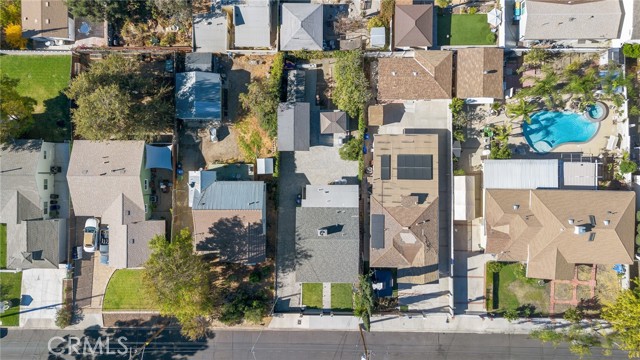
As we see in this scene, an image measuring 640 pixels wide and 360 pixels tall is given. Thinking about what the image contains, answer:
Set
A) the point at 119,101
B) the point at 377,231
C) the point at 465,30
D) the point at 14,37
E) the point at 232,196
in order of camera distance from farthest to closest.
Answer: the point at 14,37, the point at 465,30, the point at 232,196, the point at 377,231, the point at 119,101

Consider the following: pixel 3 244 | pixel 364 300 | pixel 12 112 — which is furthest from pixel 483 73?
pixel 3 244

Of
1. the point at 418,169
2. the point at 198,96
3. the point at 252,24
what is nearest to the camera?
the point at 418,169

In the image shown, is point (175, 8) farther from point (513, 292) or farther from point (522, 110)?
point (513, 292)

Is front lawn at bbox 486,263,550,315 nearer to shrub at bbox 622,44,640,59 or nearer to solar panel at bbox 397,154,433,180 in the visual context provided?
solar panel at bbox 397,154,433,180

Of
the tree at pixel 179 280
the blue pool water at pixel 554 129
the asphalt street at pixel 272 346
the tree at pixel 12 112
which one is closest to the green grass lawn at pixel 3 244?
the asphalt street at pixel 272 346

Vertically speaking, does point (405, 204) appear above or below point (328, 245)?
above

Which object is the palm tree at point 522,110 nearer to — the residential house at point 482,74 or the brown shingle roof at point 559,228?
the residential house at point 482,74

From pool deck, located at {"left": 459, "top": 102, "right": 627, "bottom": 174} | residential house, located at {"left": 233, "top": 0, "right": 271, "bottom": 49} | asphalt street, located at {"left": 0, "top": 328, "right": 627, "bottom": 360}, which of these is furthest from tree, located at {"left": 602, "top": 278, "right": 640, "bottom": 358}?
residential house, located at {"left": 233, "top": 0, "right": 271, "bottom": 49}
